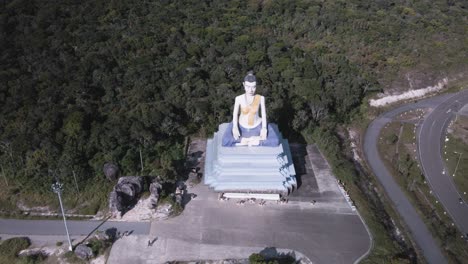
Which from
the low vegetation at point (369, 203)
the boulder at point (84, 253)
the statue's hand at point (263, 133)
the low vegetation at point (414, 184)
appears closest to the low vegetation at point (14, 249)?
the boulder at point (84, 253)

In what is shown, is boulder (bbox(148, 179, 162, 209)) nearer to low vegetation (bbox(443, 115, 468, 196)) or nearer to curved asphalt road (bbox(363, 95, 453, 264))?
curved asphalt road (bbox(363, 95, 453, 264))

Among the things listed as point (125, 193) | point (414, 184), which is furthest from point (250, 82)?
point (414, 184)

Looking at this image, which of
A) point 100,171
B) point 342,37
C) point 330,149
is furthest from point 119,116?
point 342,37

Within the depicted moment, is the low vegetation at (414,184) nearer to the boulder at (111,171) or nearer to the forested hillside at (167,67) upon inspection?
the forested hillside at (167,67)

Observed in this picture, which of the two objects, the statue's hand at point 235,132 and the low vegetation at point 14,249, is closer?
the low vegetation at point 14,249

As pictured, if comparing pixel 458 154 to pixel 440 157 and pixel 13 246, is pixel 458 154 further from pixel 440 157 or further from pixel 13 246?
pixel 13 246

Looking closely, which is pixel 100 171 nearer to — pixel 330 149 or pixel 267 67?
pixel 330 149
